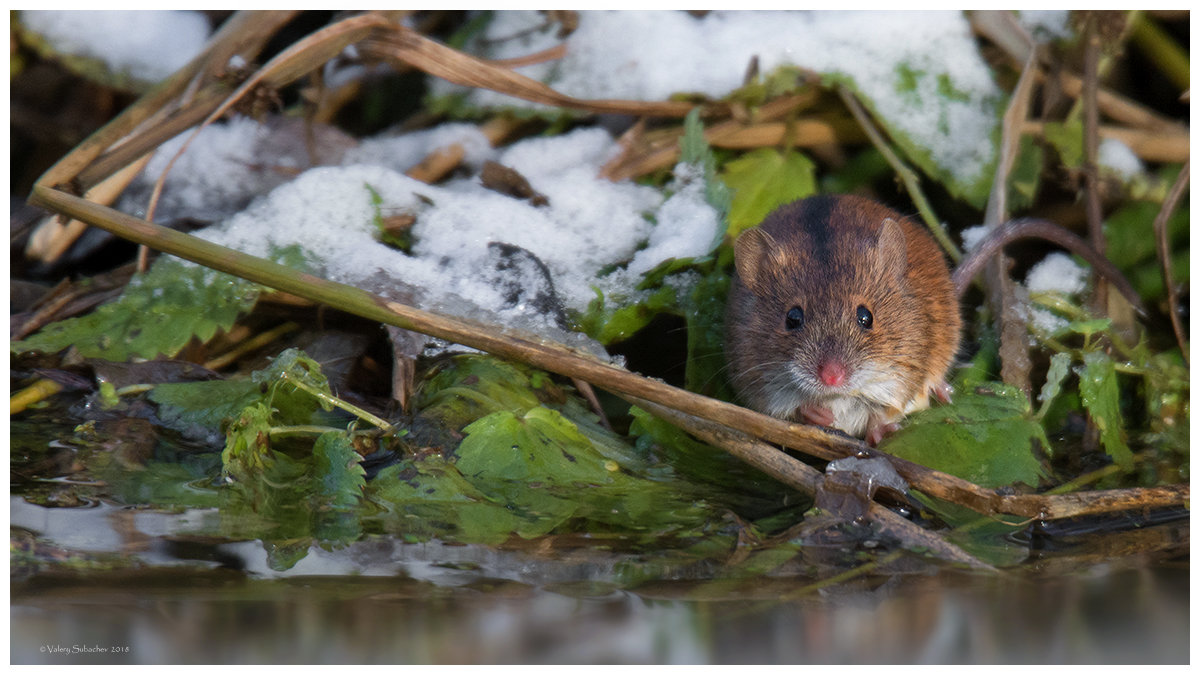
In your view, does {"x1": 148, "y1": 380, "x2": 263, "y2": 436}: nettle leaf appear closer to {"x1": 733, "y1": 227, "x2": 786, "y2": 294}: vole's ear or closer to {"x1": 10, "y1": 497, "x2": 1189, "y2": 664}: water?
{"x1": 10, "y1": 497, "x2": 1189, "y2": 664}: water

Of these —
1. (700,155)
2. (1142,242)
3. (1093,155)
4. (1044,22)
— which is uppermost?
(1044,22)

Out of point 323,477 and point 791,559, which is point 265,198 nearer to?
point 323,477

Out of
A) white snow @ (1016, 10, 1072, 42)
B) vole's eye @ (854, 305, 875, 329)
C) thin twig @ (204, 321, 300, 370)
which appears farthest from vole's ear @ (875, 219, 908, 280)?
thin twig @ (204, 321, 300, 370)

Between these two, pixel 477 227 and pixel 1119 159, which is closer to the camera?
pixel 477 227

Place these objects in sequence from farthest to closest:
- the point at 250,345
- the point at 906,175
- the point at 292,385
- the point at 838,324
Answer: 1. the point at 906,175
2. the point at 250,345
3. the point at 838,324
4. the point at 292,385

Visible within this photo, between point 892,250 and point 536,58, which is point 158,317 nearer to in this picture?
point 536,58

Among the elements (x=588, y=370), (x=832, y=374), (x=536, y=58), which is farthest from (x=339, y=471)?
(x=536, y=58)
